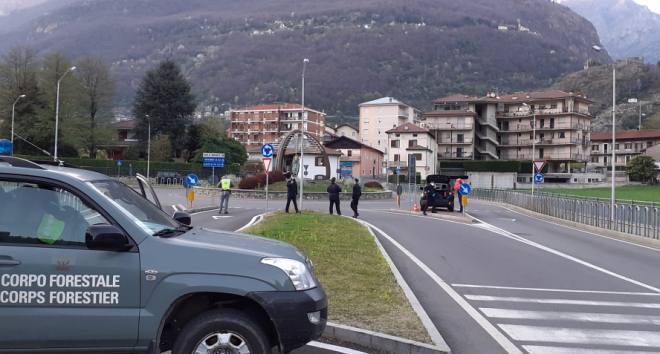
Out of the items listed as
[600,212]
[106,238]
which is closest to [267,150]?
[600,212]

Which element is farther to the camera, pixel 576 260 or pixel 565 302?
pixel 576 260

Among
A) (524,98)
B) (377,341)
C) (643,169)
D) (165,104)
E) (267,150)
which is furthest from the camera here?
(524,98)

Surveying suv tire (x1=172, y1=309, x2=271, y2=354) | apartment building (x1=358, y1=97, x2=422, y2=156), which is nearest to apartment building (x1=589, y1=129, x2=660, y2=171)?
apartment building (x1=358, y1=97, x2=422, y2=156)

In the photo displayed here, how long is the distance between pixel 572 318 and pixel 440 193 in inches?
1141

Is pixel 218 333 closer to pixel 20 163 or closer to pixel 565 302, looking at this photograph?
pixel 20 163

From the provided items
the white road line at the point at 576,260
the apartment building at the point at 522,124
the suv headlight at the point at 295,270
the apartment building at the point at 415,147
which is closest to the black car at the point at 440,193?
the white road line at the point at 576,260

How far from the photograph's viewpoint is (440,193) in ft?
125

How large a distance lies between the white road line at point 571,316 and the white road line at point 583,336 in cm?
59

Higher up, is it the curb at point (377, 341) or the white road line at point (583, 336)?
the curb at point (377, 341)

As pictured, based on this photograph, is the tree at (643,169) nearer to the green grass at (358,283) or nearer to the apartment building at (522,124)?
the apartment building at (522,124)

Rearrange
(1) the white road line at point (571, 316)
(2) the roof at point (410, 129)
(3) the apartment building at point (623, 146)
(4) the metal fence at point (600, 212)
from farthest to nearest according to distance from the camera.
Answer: (3) the apartment building at point (623, 146), (2) the roof at point (410, 129), (4) the metal fence at point (600, 212), (1) the white road line at point (571, 316)

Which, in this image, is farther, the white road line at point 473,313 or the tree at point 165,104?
the tree at point 165,104

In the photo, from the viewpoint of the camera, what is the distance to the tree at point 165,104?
287 feet

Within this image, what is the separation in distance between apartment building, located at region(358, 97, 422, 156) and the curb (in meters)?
123
